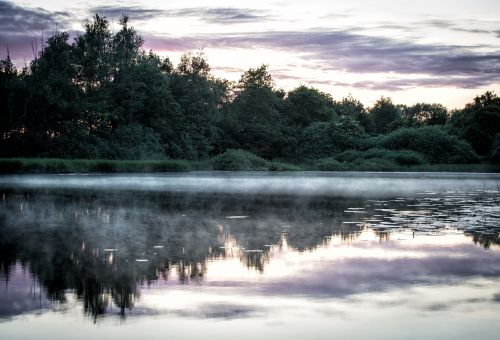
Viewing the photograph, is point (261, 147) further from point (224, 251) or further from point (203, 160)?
point (224, 251)

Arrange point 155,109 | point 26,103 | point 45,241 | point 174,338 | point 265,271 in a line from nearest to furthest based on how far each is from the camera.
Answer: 1. point 174,338
2. point 265,271
3. point 45,241
4. point 26,103
5. point 155,109

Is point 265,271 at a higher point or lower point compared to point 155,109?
lower

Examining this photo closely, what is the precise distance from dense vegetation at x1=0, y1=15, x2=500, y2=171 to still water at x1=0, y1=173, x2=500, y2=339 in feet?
167

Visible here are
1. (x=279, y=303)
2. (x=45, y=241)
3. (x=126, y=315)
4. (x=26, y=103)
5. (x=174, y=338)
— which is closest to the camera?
(x=174, y=338)

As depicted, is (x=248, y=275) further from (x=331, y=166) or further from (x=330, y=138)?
(x=330, y=138)

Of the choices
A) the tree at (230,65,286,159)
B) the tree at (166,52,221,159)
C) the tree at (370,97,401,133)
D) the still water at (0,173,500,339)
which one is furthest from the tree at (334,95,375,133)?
the still water at (0,173,500,339)

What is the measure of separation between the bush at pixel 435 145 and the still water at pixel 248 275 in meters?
59.1

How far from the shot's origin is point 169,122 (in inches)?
3177

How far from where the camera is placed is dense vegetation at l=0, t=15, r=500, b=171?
7119cm

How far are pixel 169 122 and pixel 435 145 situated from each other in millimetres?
31001

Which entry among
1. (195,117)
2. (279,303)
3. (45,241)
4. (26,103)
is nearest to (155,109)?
(195,117)

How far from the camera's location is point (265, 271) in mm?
9883

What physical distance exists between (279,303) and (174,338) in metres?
1.77

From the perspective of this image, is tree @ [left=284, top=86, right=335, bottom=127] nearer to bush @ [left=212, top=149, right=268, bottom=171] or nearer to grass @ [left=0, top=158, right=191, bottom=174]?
bush @ [left=212, top=149, right=268, bottom=171]
